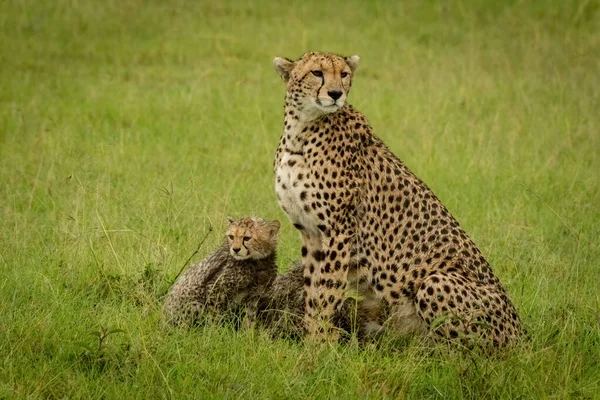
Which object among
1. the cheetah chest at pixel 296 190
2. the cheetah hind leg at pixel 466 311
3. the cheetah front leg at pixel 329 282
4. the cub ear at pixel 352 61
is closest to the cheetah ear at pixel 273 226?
the cheetah chest at pixel 296 190

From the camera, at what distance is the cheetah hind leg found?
15.5 feet

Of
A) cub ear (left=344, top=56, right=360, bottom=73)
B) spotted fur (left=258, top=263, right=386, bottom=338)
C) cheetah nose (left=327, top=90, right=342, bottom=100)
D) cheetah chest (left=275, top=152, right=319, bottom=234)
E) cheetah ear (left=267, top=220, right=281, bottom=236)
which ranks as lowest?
spotted fur (left=258, top=263, right=386, bottom=338)

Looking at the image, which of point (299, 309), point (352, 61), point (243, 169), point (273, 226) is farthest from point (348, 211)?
point (243, 169)

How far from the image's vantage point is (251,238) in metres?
5.40

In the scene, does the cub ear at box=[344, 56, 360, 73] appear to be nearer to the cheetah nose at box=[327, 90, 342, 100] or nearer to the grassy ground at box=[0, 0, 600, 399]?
the cheetah nose at box=[327, 90, 342, 100]

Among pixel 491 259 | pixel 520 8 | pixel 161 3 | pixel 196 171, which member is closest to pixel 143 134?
pixel 196 171

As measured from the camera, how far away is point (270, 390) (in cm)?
448

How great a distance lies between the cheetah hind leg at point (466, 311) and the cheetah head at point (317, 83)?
3.22 ft

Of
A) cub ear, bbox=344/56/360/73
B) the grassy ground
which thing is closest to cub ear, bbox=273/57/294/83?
cub ear, bbox=344/56/360/73

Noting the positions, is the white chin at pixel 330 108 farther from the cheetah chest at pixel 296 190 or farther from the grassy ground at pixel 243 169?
the grassy ground at pixel 243 169

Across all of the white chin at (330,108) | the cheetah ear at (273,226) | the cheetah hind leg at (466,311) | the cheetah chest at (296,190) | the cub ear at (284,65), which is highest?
the cub ear at (284,65)

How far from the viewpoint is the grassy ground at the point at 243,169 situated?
182 inches

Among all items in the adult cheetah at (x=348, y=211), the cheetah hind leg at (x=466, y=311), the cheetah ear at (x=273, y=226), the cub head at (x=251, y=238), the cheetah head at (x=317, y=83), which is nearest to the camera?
the cheetah hind leg at (x=466, y=311)

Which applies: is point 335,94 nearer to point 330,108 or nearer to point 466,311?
point 330,108
